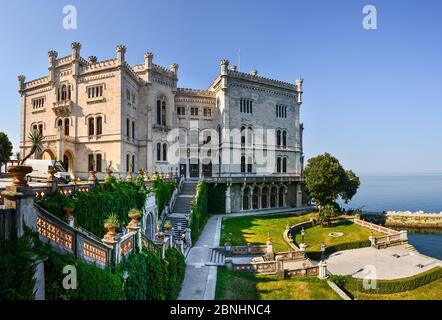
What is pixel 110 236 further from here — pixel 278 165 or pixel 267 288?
pixel 278 165

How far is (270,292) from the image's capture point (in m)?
15.9

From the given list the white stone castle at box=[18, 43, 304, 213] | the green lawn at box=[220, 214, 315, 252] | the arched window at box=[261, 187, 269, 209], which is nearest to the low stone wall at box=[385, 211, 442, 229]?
the white stone castle at box=[18, 43, 304, 213]

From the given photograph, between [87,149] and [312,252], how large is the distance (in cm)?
2719

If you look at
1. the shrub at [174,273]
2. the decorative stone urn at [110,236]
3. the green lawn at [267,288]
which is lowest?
the green lawn at [267,288]

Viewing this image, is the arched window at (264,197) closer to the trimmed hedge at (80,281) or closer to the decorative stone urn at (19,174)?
the trimmed hedge at (80,281)

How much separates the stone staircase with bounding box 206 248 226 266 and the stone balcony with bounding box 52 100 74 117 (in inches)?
961

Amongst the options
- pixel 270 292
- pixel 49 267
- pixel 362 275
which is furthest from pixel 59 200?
pixel 362 275

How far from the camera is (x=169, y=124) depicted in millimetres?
39406

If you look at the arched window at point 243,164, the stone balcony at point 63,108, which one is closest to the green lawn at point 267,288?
the arched window at point 243,164

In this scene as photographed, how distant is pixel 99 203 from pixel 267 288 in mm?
10830

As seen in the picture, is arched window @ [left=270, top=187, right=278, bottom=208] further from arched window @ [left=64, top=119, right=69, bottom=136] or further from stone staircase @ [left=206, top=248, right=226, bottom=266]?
arched window @ [left=64, top=119, right=69, bottom=136]

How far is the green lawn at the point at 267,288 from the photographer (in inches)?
580

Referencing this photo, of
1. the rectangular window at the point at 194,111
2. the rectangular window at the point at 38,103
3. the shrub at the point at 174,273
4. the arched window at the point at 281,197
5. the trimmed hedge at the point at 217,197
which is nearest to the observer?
the shrub at the point at 174,273

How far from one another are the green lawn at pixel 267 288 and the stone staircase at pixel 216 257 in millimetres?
756
